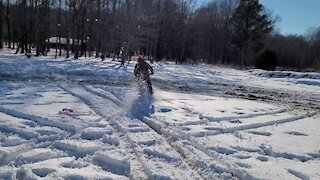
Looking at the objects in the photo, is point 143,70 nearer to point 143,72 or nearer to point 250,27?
point 143,72

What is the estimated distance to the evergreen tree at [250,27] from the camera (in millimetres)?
65438

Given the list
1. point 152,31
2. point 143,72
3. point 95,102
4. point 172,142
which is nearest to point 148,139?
point 172,142

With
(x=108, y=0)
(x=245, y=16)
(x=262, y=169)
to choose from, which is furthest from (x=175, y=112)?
(x=245, y=16)

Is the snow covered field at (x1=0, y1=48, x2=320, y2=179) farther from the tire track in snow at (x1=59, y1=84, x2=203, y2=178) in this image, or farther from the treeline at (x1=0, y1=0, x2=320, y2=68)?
the treeline at (x1=0, y1=0, x2=320, y2=68)

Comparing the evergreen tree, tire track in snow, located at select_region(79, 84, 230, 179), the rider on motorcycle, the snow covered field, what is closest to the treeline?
the evergreen tree

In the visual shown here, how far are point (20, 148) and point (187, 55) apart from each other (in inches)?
2279

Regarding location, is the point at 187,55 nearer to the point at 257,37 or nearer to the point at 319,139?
the point at 257,37

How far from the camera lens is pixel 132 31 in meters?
36.3

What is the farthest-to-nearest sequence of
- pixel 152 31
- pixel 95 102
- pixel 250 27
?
pixel 250 27, pixel 152 31, pixel 95 102

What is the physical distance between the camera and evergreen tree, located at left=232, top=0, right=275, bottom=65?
65.4 meters

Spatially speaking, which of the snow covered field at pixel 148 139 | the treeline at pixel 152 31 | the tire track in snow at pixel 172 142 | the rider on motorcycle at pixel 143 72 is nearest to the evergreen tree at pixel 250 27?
the treeline at pixel 152 31

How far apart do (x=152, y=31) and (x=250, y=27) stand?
28050mm

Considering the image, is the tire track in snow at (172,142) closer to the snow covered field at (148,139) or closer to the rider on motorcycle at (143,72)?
the snow covered field at (148,139)

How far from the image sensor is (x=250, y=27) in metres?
66.8
